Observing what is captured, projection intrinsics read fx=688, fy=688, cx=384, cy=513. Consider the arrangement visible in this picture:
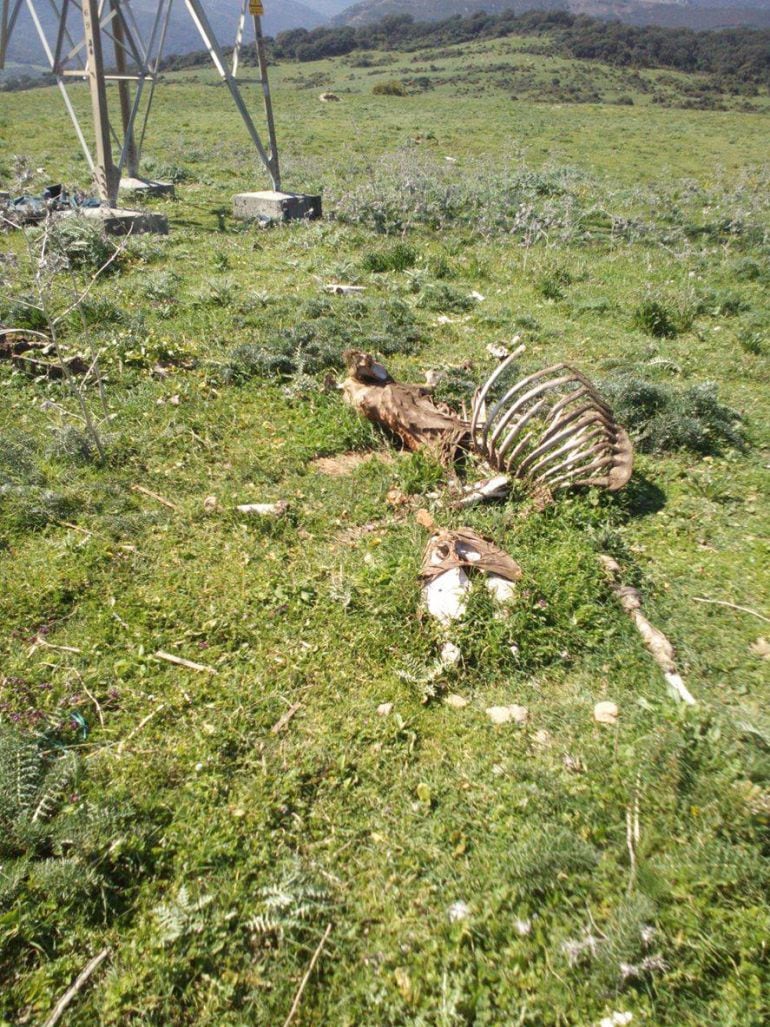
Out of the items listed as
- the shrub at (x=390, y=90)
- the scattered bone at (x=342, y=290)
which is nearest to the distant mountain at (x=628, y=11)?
the shrub at (x=390, y=90)

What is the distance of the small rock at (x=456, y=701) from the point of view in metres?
3.91

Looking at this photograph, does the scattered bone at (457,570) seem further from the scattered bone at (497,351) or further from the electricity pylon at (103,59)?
the electricity pylon at (103,59)

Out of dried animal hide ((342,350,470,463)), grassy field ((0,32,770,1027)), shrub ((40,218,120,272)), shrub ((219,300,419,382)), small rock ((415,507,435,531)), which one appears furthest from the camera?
shrub ((40,218,120,272))

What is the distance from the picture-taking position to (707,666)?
413cm

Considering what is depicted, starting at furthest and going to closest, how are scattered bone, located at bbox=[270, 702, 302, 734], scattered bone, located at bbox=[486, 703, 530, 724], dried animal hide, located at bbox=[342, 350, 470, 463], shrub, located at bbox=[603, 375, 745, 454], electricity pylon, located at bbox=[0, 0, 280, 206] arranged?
1. electricity pylon, located at bbox=[0, 0, 280, 206]
2. shrub, located at bbox=[603, 375, 745, 454]
3. dried animal hide, located at bbox=[342, 350, 470, 463]
4. scattered bone, located at bbox=[486, 703, 530, 724]
5. scattered bone, located at bbox=[270, 702, 302, 734]

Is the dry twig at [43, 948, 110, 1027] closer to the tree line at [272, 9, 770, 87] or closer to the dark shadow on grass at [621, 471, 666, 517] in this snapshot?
the dark shadow on grass at [621, 471, 666, 517]

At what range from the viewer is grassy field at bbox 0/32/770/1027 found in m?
2.68

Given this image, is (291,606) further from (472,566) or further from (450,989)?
(450,989)

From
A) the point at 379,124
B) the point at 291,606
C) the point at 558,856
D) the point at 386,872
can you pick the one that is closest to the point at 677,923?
the point at 558,856

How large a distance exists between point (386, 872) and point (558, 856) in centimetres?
76

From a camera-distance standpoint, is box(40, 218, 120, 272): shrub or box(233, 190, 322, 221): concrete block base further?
box(233, 190, 322, 221): concrete block base

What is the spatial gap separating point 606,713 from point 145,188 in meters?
15.9

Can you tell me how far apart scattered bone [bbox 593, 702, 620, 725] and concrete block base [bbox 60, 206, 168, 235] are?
1072cm

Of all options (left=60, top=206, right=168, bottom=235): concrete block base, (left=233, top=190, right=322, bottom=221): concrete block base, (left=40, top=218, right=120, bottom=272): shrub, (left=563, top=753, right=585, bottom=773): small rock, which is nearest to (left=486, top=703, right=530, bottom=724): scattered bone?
(left=563, top=753, right=585, bottom=773): small rock
